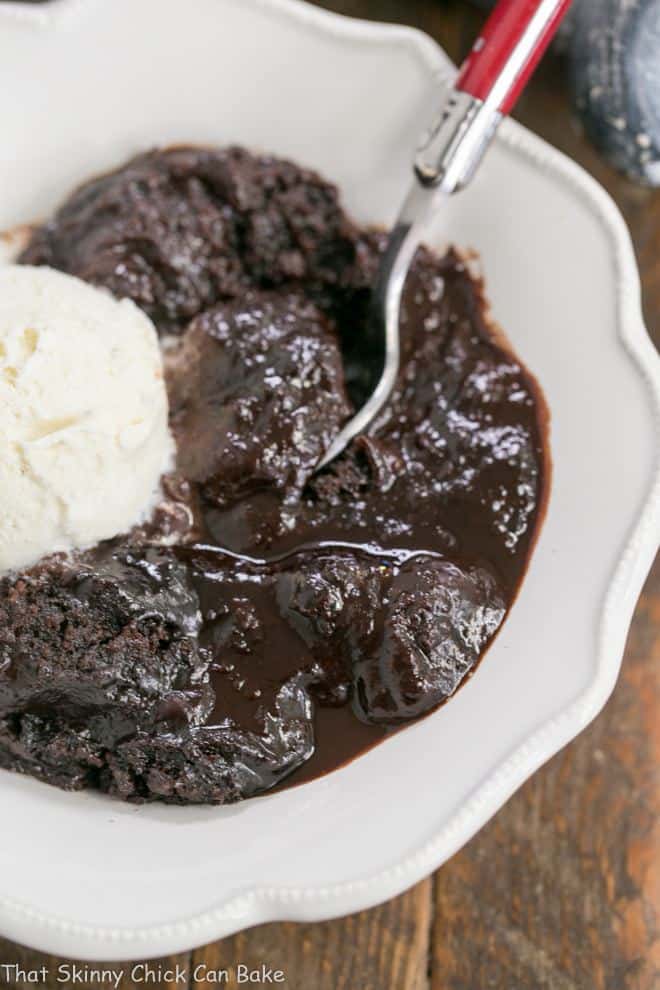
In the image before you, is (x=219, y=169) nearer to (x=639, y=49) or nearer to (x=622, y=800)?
(x=639, y=49)

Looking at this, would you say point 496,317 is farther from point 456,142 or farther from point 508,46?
point 508,46

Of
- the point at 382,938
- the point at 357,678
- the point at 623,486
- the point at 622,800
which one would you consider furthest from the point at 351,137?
the point at 382,938

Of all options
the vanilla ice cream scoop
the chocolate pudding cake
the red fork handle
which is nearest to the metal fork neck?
the red fork handle

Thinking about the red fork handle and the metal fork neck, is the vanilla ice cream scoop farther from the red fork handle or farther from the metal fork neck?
the red fork handle

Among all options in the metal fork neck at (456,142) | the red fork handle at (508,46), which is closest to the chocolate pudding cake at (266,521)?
the metal fork neck at (456,142)

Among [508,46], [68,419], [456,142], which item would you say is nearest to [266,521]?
[68,419]

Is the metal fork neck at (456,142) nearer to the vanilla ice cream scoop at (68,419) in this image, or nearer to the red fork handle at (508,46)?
the red fork handle at (508,46)
